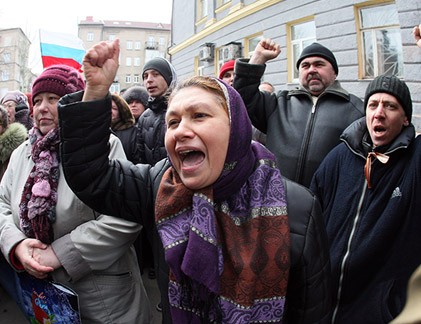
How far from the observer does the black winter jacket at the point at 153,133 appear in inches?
131

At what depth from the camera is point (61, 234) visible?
69.7 inches

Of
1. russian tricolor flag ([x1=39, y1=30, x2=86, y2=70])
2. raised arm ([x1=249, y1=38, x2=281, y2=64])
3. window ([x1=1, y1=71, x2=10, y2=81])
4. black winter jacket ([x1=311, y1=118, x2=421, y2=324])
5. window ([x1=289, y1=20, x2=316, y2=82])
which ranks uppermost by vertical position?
window ([x1=1, y1=71, x2=10, y2=81])

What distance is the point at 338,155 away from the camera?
91.0 inches

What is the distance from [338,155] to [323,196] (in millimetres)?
295

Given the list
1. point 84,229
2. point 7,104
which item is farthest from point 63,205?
point 7,104

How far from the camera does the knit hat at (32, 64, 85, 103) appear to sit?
1.91 meters

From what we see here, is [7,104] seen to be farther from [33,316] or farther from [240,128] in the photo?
[240,128]

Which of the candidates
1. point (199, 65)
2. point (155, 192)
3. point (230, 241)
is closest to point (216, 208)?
point (230, 241)

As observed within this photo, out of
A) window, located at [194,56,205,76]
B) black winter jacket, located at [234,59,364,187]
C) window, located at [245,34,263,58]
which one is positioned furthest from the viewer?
window, located at [194,56,205,76]

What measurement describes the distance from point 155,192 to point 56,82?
96 cm

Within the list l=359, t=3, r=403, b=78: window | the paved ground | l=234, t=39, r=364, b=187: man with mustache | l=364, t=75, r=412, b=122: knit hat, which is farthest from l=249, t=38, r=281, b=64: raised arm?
l=359, t=3, r=403, b=78: window

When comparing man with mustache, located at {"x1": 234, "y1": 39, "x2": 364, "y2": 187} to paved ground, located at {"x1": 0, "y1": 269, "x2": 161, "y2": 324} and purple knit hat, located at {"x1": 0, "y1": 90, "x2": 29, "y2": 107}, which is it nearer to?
paved ground, located at {"x1": 0, "y1": 269, "x2": 161, "y2": 324}

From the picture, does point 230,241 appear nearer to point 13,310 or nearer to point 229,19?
point 13,310

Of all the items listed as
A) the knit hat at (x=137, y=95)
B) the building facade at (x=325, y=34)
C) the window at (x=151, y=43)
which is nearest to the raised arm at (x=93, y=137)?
the knit hat at (x=137, y=95)
